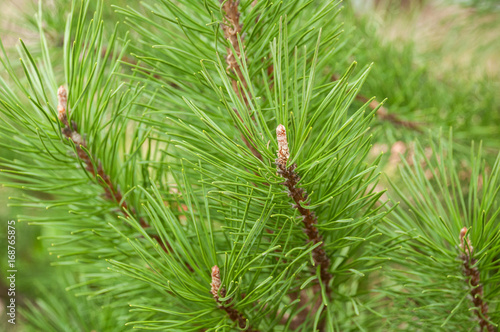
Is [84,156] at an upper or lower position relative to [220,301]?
upper

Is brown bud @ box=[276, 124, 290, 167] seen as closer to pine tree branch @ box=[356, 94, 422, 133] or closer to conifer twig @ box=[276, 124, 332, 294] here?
conifer twig @ box=[276, 124, 332, 294]

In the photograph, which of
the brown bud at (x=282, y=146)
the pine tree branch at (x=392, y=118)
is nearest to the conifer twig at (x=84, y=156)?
the brown bud at (x=282, y=146)

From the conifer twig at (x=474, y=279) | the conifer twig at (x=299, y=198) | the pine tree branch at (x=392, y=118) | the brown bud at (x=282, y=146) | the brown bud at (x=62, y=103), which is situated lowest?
the conifer twig at (x=474, y=279)

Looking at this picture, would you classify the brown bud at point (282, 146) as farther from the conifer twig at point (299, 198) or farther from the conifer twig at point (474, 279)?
the conifer twig at point (474, 279)

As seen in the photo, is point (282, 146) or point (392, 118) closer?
point (282, 146)

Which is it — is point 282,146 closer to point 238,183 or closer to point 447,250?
point 238,183

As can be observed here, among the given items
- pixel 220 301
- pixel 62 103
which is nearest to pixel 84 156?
pixel 62 103

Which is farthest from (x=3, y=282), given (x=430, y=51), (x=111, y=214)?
(x=430, y=51)

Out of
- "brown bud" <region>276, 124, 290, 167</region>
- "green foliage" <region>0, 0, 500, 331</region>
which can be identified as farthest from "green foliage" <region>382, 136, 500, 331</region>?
"brown bud" <region>276, 124, 290, 167</region>
